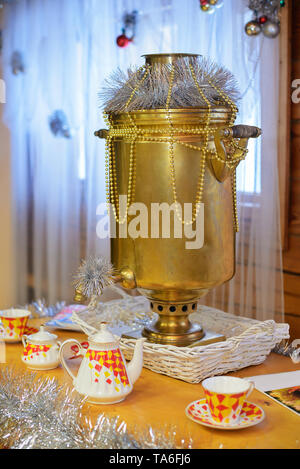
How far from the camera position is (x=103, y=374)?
1040 mm

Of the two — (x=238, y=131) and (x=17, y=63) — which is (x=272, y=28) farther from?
(x=17, y=63)

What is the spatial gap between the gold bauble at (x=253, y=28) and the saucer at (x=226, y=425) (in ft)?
4.36

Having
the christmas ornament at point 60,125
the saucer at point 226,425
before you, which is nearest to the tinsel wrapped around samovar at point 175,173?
the saucer at point 226,425

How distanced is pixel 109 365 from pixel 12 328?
0.43 metres

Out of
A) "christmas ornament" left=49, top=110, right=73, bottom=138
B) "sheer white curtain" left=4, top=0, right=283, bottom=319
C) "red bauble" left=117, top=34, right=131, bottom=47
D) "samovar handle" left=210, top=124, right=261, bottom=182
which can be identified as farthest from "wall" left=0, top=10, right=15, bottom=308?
"samovar handle" left=210, top=124, right=261, bottom=182

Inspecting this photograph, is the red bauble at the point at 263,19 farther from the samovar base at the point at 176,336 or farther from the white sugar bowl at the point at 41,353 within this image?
the white sugar bowl at the point at 41,353

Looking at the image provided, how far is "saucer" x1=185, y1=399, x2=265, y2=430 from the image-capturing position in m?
0.93

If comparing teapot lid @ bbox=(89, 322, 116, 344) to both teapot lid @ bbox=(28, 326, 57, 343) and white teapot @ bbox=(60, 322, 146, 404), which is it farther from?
teapot lid @ bbox=(28, 326, 57, 343)

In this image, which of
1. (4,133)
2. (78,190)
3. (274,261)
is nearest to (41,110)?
(4,133)

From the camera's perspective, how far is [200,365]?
1.14 m

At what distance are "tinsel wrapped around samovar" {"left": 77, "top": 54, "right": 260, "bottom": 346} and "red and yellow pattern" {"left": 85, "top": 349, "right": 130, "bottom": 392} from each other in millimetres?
208

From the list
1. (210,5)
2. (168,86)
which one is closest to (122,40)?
(210,5)

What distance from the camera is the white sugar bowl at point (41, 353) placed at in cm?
122
